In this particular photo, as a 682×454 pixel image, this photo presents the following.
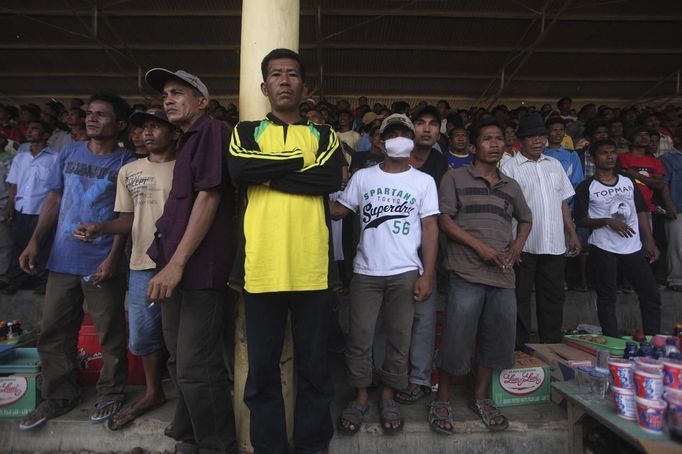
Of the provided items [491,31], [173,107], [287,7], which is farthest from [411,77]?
[173,107]

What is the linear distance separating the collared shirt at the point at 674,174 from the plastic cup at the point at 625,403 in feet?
14.9

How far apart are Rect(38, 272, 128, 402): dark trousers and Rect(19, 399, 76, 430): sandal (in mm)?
42

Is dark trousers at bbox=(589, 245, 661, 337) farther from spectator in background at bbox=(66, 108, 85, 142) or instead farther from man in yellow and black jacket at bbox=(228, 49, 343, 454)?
spectator in background at bbox=(66, 108, 85, 142)

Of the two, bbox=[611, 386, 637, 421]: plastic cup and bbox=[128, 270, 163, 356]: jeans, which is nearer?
bbox=[611, 386, 637, 421]: plastic cup

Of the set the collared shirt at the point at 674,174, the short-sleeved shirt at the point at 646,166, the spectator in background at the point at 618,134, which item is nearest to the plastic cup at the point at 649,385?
the short-sleeved shirt at the point at 646,166

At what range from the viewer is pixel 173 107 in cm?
247

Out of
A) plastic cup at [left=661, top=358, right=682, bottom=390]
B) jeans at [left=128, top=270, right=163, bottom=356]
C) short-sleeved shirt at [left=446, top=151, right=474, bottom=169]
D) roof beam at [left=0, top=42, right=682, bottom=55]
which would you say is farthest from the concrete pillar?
roof beam at [left=0, top=42, right=682, bottom=55]

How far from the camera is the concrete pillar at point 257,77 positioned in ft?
8.65

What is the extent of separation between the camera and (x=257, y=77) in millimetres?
2643

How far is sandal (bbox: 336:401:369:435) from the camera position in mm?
2709

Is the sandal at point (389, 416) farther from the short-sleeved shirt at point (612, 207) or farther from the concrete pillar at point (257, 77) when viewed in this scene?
the short-sleeved shirt at point (612, 207)

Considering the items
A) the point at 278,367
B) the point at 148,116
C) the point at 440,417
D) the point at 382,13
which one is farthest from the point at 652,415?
the point at 382,13

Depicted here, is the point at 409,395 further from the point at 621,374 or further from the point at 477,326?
the point at 621,374

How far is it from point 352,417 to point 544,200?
2498mm
